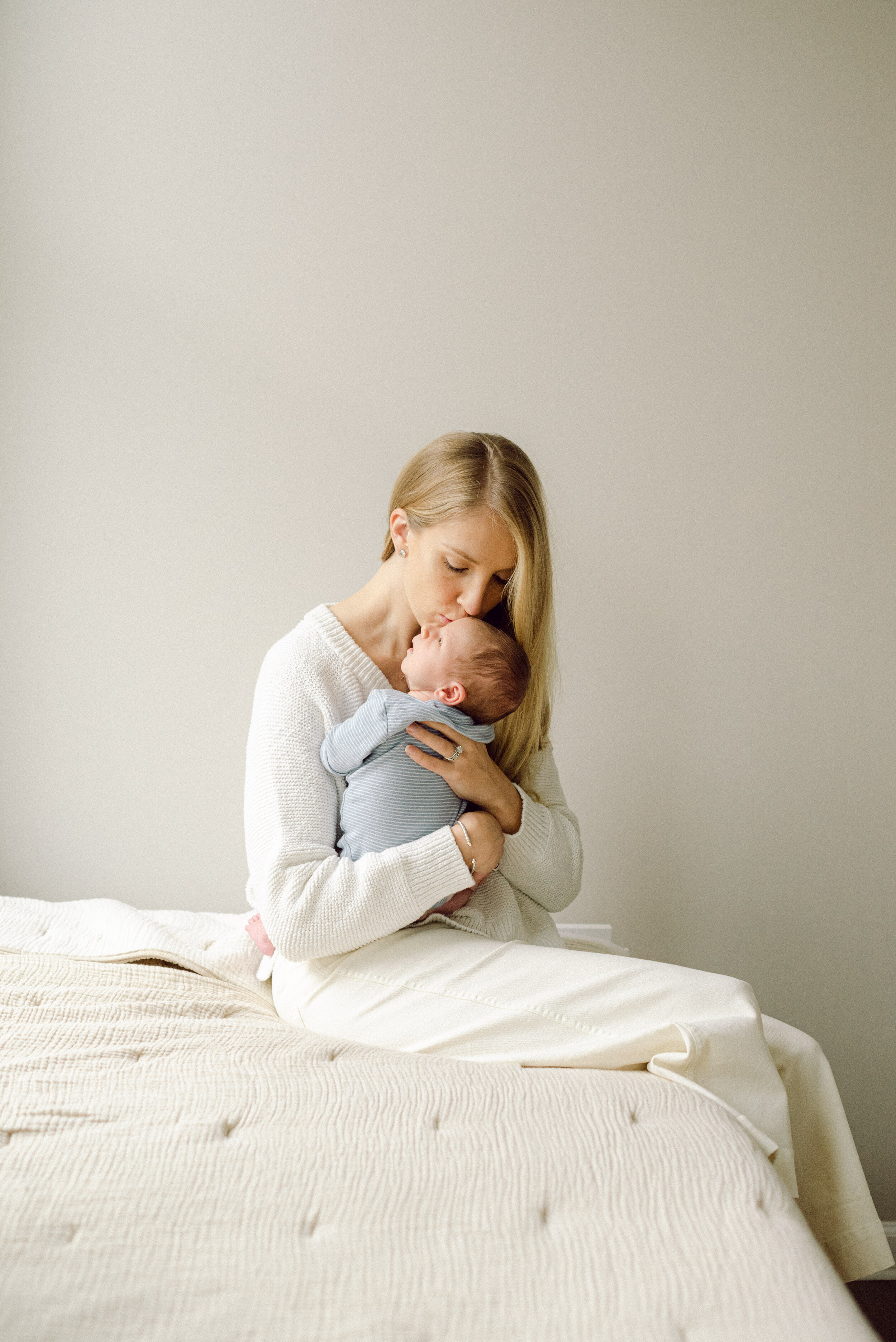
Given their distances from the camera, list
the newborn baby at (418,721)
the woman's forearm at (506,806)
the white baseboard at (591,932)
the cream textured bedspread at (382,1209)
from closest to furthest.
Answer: the cream textured bedspread at (382,1209), the newborn baby at (418,721), the woman's forearm at (506,806), the white baseboard at (591,932)

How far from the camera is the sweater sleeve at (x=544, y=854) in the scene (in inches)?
59.1

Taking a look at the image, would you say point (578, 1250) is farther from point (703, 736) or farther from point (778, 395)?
point (778, 395)

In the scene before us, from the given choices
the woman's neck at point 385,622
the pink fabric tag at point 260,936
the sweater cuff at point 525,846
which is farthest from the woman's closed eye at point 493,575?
the pink fabric tag at point 260,936

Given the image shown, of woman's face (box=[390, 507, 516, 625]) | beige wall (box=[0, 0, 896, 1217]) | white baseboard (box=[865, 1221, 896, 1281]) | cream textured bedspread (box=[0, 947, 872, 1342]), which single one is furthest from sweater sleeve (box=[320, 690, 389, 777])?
white baseboard (box=[865, 1221, 896, 1281])

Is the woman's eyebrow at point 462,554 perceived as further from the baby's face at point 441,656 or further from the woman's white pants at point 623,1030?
the woman's white pants at point 623,1030

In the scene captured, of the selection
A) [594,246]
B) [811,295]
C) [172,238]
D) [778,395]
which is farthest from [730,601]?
[172,238]

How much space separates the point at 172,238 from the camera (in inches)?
79.7

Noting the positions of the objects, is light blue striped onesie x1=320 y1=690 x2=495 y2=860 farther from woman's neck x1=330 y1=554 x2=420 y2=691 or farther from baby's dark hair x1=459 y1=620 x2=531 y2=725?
woman's neck x1=330 y1=554 x2=420 y2=691

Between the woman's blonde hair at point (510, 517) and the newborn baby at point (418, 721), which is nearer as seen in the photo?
the newborn baby at point (418, 721)

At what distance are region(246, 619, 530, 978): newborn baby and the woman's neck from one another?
0.11 metres

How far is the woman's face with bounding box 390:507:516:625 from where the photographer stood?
146 cm

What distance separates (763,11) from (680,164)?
15.7 inches

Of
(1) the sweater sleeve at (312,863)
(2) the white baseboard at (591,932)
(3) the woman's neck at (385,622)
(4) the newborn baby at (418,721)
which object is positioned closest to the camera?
(1) the sweater sleeve at (312,863)

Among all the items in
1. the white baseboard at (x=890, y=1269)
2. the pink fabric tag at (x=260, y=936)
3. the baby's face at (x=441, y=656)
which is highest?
the baby's face at (x=441, y=656)
